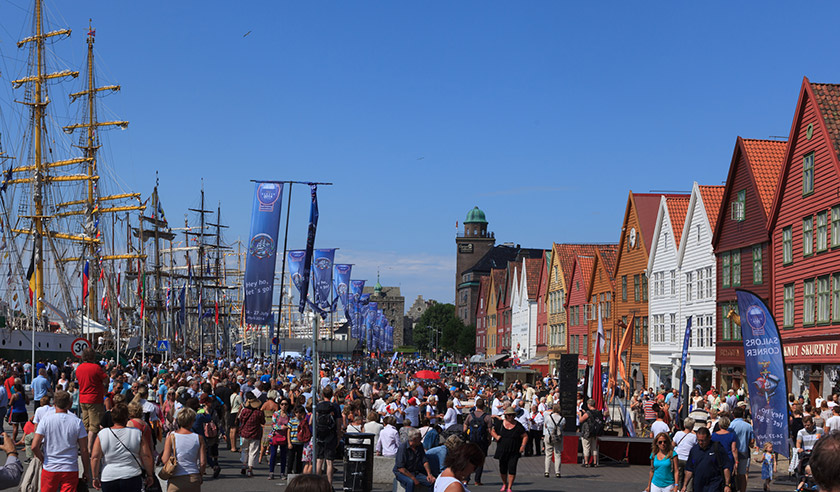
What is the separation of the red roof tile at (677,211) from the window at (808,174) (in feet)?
48.9

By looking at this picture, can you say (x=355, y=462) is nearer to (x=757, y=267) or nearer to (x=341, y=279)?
(x=757, y=267)

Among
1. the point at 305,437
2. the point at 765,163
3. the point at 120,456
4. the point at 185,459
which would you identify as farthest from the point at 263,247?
the point at 765,163

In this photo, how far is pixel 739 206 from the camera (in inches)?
1604

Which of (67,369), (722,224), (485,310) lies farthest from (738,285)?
(485,310)

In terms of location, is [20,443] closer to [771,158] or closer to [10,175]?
[771,158]

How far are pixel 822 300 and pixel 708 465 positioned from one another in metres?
22.3

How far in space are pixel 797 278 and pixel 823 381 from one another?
4.38 m

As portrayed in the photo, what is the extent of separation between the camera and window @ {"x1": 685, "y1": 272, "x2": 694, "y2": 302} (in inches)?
1857

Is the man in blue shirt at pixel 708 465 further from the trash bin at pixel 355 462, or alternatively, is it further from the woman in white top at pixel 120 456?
the woman in white top at pixel 120 456

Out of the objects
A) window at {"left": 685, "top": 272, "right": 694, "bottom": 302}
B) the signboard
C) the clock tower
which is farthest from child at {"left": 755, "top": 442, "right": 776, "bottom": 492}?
the clock tower

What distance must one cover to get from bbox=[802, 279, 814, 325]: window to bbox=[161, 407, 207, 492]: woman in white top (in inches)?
1087

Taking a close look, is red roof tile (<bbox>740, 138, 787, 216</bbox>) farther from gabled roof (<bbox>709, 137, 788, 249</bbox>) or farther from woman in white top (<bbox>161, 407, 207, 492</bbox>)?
woman in white top (<bbox>161, 407, 207, 492</bbox>)

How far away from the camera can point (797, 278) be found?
3478 cm

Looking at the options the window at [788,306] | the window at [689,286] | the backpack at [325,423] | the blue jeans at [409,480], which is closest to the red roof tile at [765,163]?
the window at [788,306]
